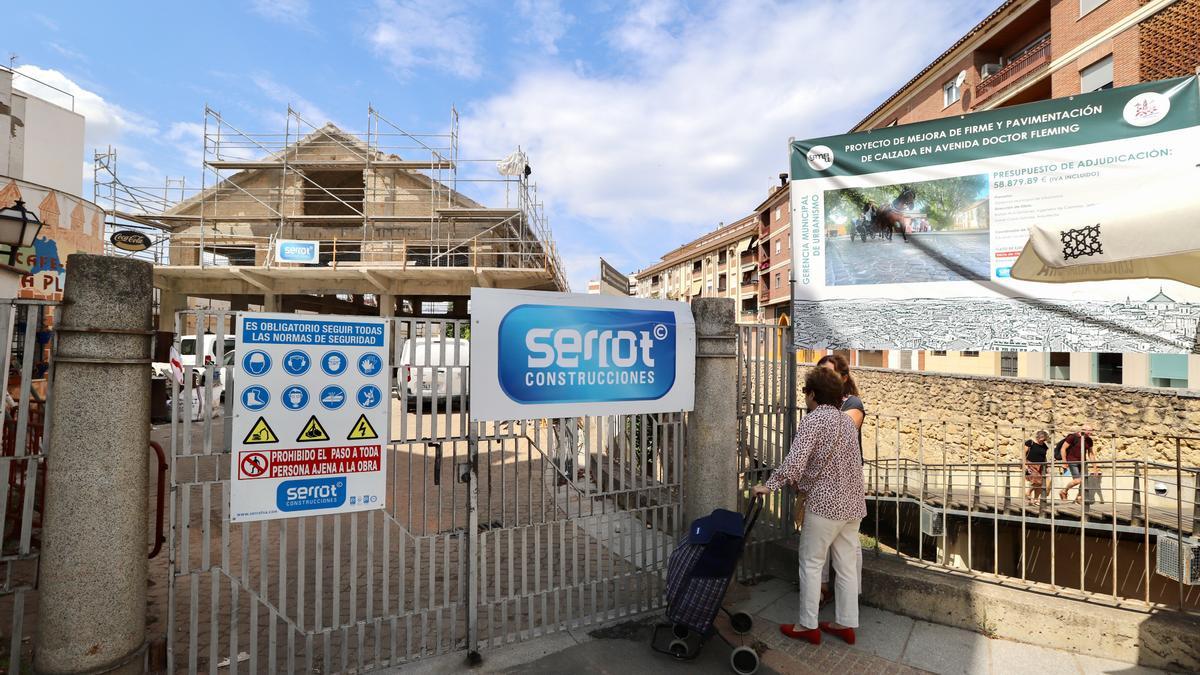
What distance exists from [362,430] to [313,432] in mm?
254

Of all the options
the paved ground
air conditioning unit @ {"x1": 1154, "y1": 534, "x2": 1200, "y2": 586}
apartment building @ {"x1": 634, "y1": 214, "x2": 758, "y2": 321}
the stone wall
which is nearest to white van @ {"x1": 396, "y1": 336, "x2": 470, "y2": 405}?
the paved ground

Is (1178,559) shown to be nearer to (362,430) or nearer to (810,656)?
(810,656)

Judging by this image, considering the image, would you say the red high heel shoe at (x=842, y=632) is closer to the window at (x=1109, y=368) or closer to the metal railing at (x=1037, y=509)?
the metal railing at (x=1037, y=509)

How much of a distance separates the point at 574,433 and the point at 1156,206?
3.48 metres

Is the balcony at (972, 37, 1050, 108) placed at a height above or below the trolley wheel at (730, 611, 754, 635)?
above

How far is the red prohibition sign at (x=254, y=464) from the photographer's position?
302cm

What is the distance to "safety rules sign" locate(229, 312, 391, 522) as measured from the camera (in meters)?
3.01

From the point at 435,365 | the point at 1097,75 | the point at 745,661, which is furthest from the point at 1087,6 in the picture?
the point at 435,365

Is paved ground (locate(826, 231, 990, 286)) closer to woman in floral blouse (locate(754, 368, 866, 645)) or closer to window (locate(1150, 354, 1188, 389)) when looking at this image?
woman in floral blouse (locate(754, 368, 866, 645))

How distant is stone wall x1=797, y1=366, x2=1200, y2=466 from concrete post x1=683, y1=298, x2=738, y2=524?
5483 millimetres

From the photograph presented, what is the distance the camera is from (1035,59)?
19.9m

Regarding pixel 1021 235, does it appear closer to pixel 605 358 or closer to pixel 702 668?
pixel 605 358

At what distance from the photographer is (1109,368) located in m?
16.6

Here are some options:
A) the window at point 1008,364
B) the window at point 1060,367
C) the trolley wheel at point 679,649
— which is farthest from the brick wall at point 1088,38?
the trolley wheel at point 679,649
